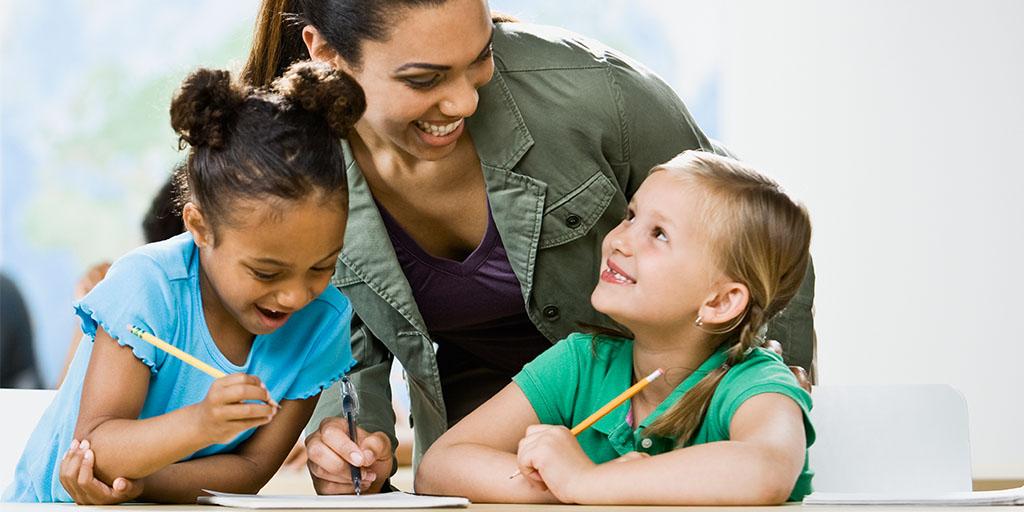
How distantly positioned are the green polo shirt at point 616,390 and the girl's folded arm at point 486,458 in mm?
31

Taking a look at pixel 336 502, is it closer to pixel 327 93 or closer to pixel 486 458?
pixel 486 458

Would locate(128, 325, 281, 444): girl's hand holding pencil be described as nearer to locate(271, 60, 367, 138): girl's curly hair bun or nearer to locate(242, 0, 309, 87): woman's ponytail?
locate(271, 60, 367, 138): girl's curly hair bun

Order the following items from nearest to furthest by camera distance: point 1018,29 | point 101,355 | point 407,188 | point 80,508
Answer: point 80,508 < point 101,355 < point 407,188 < point 1018,29

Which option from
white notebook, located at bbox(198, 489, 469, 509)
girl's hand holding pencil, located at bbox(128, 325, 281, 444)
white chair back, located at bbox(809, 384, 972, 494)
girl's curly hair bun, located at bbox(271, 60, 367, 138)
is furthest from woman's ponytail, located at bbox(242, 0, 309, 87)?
white chair back, located at bbox(809, 384, 972, 494)

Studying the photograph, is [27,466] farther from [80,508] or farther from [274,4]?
[274,4]

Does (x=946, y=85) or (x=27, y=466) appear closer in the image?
(x=27, y=466)

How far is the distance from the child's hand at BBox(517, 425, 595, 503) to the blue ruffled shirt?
375 millimetres

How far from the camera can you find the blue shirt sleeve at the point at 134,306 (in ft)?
4.91

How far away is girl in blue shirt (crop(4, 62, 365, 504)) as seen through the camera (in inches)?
58.9

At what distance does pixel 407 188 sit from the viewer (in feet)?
6.41

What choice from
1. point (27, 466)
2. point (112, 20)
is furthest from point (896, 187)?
point (27, 466)

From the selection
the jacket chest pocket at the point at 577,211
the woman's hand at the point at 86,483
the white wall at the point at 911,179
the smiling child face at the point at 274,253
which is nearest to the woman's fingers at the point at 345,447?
the smiling child face at the point at 274,253

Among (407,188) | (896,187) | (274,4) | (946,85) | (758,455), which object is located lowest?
(896,187)

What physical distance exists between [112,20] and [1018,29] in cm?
325
